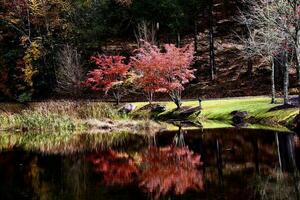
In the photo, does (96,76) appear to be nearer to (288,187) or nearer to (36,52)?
(36,52)

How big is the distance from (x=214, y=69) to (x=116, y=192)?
125 feet

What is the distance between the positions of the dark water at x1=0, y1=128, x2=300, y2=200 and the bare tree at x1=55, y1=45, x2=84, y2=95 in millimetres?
25765

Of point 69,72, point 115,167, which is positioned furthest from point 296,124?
point 69,72

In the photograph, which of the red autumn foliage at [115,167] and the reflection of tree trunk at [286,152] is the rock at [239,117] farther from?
the red autumn foliage at [115,167]

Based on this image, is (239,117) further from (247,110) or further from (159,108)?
(159,108)

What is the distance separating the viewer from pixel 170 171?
16797 mm

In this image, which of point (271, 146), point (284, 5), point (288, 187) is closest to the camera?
point (288, 187)

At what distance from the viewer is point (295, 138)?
21.7 m

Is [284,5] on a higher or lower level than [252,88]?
higher

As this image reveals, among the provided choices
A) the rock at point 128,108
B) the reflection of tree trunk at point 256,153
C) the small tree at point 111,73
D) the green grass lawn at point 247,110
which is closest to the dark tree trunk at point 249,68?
the green grass lawn at point 247,110

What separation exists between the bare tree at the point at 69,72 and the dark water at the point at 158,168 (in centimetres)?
2577

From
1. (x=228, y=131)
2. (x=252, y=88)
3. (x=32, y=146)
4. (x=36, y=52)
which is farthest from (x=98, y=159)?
(x=36, y=52)

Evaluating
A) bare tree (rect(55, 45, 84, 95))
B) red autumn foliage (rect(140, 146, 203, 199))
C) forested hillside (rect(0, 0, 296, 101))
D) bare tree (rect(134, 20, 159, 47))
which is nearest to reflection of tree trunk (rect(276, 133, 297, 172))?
red autumn foliage (rect(140, 146, 203, 199))

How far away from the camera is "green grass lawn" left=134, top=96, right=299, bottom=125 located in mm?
28516
